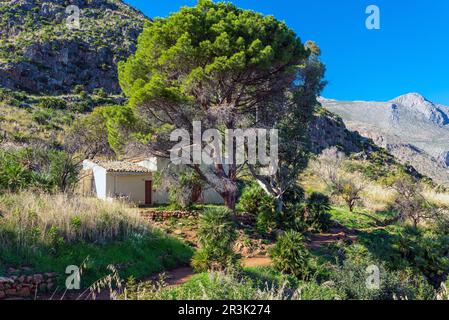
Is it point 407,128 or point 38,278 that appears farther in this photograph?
point 407,128

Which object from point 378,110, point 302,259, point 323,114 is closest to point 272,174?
point 302,259

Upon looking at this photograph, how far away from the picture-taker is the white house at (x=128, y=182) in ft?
73.6

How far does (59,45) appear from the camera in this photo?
5034 centimetres

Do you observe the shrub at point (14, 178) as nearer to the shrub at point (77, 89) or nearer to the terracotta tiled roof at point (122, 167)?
the terracotta tiled roof at point (122, 167)

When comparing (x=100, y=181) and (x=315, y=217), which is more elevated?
(x=100, y=181)

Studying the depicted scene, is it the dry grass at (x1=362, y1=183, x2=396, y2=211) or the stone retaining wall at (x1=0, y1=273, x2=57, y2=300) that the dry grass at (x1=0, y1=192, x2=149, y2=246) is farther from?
the dry grass at (x1=362, y1=183, x2=396, y2=211)

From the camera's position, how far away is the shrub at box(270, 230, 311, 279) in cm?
927

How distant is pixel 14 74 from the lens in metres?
43.2

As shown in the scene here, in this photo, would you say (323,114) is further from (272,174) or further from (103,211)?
(103,211)

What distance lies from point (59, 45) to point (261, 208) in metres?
47.2

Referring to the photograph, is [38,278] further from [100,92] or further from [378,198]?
[100,92]

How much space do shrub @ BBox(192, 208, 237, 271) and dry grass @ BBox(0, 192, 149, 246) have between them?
240cm

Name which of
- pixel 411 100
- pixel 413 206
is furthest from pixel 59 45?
pixel 411 100

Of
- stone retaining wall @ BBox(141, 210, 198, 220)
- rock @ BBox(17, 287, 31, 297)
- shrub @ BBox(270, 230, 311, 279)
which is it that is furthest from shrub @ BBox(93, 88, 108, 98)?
rock @ BBox(17, 287, 31, 297)
